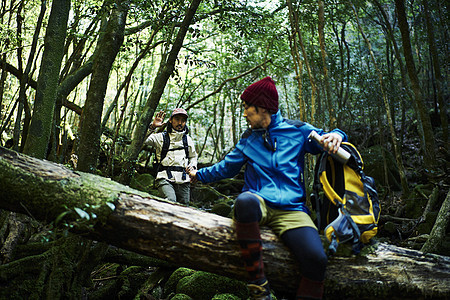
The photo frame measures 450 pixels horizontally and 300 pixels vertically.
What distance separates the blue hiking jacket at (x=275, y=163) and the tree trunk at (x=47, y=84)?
1.99 m

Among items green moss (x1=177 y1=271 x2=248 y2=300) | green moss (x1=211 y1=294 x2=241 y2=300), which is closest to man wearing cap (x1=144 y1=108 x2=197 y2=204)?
green moss (x1=177 y1=271 x2=248 y2=300)

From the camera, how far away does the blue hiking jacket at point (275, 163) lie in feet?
9.47

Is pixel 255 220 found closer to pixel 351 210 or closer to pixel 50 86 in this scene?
pixel 351 210

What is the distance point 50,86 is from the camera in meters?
3.93

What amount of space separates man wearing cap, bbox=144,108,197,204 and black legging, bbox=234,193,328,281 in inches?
105

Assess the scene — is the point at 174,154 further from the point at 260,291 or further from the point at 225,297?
the point at 260,291

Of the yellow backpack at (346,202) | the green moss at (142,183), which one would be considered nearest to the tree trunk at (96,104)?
the yellow backpack at (346,202)

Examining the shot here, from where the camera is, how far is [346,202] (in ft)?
9.39

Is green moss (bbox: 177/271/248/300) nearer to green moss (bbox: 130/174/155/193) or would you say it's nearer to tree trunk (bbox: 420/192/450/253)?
tree trunk (bbox: 420/192/450/253)

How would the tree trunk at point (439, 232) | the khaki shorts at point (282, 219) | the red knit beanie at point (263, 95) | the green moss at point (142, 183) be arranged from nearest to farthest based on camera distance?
the khaki shorts at point (282, 219) < the red knit beanie at point (263, 95) < the tree trunk at point (439, 232) < the green moss at point (142, 183)

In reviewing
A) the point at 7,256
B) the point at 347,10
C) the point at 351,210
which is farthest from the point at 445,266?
the point at 347,10

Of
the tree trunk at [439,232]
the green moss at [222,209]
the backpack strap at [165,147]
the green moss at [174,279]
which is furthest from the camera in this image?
the green moss at [222,209]

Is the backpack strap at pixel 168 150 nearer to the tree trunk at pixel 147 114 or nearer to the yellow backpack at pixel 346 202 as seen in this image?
the tree trunk at pixel 147 114

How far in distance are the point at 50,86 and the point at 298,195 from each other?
309 centimetres
